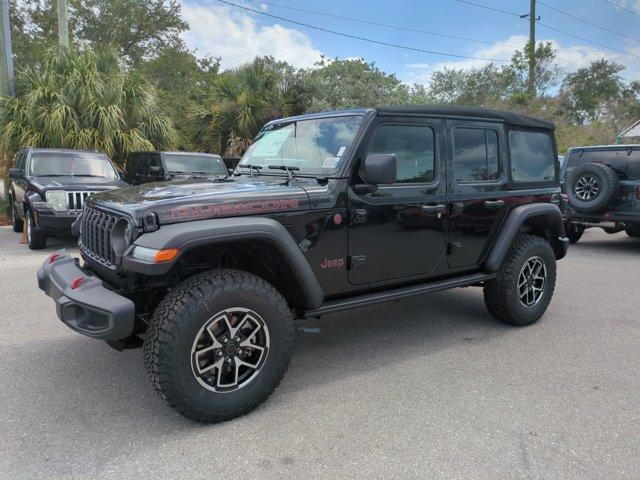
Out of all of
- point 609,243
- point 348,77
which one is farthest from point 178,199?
point 348,77

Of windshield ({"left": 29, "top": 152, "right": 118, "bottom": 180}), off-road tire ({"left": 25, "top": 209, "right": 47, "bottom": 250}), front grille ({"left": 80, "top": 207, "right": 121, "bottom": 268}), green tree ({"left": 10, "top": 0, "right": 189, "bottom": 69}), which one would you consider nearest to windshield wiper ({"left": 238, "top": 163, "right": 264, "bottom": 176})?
front grille ({"left": 80, "top": 207, "right": 121, "bottom": 268})

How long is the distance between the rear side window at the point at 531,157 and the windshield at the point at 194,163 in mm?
7088

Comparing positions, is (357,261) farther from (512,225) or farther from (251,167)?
(512,225)

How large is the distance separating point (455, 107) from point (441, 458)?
109 inches

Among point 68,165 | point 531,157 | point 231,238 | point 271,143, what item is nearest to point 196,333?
point 231,238

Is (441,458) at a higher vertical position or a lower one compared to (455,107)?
lower

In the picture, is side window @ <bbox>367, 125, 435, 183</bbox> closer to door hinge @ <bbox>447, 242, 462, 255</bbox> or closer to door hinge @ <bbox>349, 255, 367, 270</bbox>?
door hinge @ <bbox>447, 242, 462, 255</bbox>

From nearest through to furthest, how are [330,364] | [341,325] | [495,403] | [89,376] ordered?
[495,403] < [89,376] < [330,364] < [341,325]

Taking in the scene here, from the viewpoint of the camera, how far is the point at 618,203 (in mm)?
8289

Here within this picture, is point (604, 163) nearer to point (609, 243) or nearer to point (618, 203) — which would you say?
point (618, 203)

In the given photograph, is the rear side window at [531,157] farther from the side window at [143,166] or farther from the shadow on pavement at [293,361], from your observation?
the side window at [143,166]

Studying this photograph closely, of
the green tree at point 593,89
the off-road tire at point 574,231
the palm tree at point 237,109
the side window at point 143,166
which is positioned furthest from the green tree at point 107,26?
the green tree at point 593,89

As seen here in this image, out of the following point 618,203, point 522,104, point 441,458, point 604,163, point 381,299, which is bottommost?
point 441,458

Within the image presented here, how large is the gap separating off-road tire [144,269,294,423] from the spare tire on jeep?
7114 millimetres
